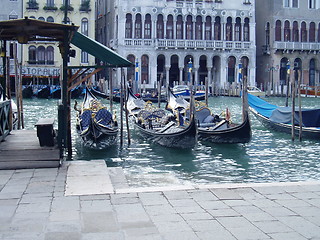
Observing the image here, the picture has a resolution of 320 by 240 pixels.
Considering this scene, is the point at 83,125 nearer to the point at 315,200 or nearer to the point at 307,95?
the point at 315,200

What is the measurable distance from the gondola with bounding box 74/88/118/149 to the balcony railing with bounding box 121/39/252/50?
16613mm

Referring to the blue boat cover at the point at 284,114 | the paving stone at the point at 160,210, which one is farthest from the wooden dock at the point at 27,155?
the blue boat cover at the point at 284,114

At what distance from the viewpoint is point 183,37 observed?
85.8 ft

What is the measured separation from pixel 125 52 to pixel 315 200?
72.5ft

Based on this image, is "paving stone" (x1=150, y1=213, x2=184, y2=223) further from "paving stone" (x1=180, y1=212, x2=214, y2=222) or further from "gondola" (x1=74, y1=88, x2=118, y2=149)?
"gondola" (x1=74, y1=88, x2=118, y2=149)

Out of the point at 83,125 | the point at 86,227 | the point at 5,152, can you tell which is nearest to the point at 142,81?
the point at 83,125

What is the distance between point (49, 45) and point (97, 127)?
1818 cm

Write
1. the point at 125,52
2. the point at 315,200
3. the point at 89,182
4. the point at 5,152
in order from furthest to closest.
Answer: the point at 125,52, the point at 5,152, the point at 89,182, the point at 315,200

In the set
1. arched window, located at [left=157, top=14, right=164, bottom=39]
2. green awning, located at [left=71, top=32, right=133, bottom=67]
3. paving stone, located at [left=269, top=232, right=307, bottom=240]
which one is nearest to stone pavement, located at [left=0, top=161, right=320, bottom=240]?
paving stone, located at [left=269, top=232, right=307, bottom=240]

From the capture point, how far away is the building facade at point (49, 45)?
24422 mm

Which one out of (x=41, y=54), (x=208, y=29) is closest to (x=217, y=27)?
(x=208, y=29)

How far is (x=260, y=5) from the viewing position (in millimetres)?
27906

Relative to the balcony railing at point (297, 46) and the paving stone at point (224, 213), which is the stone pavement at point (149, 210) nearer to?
the paving stone at point (224, 213)

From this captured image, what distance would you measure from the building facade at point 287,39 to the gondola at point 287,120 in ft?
49.2
